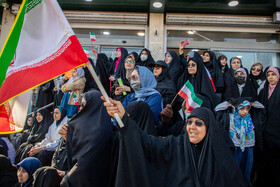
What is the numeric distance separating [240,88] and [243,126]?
3.50 ft

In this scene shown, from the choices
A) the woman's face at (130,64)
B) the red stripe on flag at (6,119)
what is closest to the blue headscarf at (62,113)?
the woman's face at (130,64)

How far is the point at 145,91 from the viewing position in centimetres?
324

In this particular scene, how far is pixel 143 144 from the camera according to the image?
194cm

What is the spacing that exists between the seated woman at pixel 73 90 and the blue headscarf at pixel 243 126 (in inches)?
125

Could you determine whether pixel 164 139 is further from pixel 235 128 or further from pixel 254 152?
pixel 254 152

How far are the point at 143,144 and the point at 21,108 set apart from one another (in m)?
1.17

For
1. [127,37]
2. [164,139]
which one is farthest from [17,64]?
[127,37]

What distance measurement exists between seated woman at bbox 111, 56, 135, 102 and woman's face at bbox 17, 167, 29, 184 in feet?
5.95

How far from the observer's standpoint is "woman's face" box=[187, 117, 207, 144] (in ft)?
7.02

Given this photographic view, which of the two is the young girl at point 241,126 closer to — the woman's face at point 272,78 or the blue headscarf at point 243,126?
the blue headscarf at point 243,126

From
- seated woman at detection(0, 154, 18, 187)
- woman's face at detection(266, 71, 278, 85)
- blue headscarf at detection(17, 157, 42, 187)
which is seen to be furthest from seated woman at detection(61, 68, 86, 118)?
woman's face at detection(266, 71, 278, 85)

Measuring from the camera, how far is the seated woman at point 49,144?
13.5 ft

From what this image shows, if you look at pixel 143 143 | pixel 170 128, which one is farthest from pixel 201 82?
pixel 143 143

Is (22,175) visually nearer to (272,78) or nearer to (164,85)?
(164,85)
